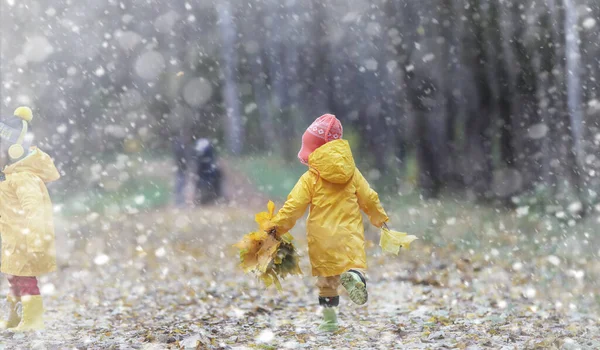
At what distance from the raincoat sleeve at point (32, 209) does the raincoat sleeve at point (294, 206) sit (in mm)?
2065

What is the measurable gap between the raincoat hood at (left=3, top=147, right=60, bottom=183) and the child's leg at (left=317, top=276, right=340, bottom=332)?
8.98 feet

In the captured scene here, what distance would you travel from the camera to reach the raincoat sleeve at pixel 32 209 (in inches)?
210

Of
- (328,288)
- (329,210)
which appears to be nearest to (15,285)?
(328,288)

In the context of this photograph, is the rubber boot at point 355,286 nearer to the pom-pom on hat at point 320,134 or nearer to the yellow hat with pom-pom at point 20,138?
the pom-pom on hat at point 320,134

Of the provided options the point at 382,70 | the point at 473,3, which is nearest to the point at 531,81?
the point at 473,3

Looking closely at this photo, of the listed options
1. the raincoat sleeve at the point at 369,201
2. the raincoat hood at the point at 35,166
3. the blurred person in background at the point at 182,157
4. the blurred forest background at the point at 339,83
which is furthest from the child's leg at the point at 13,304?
the blurred person in background at the point at 182,157

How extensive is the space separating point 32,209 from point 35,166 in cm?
49

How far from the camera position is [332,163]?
5.07m

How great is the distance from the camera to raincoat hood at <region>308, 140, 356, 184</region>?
5066mm

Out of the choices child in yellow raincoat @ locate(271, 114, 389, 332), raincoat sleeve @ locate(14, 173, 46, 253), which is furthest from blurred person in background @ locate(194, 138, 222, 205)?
child in yellow raincoat @ locate(271, 114, 389, 332)

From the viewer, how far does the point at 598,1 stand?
416 inches

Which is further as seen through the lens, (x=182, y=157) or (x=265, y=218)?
(x=182, y=157)

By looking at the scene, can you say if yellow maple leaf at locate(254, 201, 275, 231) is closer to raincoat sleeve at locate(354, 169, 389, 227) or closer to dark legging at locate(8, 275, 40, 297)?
raincoat sleeve at locate(354, 169, 389, 227)

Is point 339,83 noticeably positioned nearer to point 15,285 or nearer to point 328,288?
point 328,288
